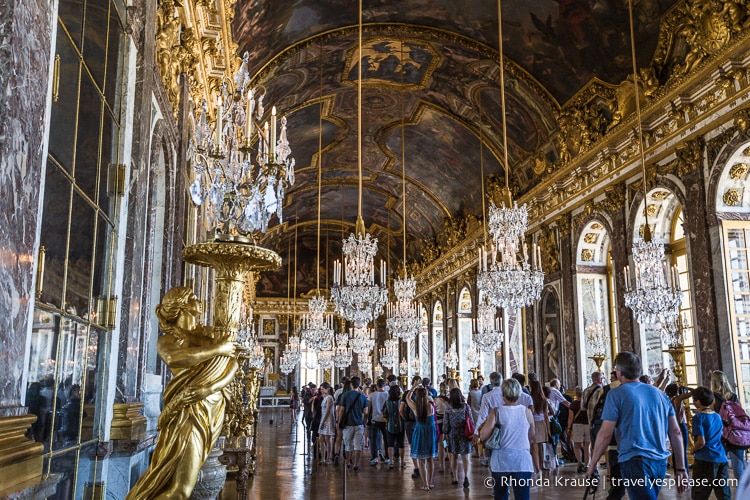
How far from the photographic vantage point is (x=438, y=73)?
55.0ft

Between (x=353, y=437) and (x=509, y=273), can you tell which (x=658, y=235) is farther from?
(x=353, y=437)

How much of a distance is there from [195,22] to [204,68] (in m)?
1.41

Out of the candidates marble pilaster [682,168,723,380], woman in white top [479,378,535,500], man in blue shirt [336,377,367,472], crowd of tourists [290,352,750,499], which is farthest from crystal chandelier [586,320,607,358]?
woman in white top [479,378,535,500]

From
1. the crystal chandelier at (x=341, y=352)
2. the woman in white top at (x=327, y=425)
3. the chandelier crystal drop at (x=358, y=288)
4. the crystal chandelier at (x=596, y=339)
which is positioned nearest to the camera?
the chandelier crystal drop at (x=358, y=288)

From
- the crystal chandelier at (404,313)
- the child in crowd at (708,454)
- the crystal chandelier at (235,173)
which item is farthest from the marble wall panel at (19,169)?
the crystal chandelier at (404,313)

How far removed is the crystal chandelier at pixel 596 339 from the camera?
535 inches

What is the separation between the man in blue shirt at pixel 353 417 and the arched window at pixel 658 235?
551 cm

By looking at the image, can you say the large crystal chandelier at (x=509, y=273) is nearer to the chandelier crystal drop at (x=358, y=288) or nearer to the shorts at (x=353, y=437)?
the chandelier crystal drop at (x=358, y=288)

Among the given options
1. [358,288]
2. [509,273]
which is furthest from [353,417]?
[509,273]

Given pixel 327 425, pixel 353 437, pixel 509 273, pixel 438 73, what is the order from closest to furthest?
pixel 509 273, pixel 353 437, pixel 327 425, pixel 438 73

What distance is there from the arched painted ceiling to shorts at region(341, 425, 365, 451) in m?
7.48

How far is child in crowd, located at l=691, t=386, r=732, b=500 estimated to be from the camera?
17.4 ft

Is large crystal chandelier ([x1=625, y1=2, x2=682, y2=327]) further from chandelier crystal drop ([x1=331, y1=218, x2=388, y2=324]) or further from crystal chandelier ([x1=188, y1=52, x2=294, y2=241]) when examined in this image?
crystal chandelier ([x1=188, y1=52, x2=294, y2=241])

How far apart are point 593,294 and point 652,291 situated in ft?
17.4
